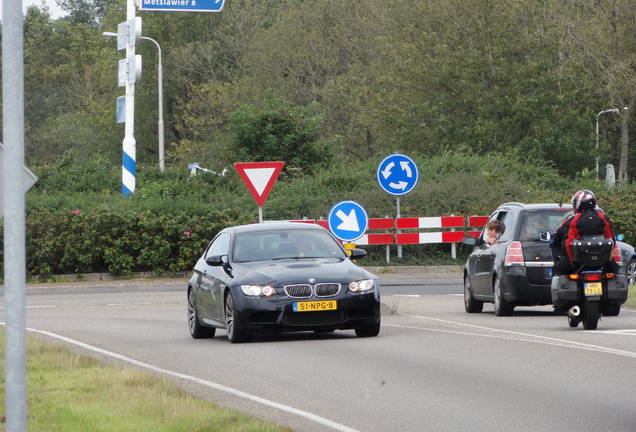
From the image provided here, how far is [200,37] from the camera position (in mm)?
69062

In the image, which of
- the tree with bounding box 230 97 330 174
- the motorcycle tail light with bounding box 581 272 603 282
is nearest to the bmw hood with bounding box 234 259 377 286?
the motorcycle tail light with bounding box 581 272 603 282

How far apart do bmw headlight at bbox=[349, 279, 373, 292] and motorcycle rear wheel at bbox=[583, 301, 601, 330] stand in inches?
109

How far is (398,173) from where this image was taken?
2856 cm

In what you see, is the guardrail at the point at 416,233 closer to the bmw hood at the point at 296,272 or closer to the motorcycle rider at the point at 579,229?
the motorcycle rider at the point at 579,229

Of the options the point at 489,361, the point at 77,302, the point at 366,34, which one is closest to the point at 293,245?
the point at 489,361

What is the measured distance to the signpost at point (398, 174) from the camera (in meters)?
28.5

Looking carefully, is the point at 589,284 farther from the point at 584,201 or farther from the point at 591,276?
the point at 584,201

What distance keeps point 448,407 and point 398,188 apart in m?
19.9

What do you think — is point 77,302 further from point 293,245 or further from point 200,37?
point 200,37

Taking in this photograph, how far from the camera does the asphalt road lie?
8516mm

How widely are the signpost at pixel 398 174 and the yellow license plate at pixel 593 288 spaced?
1375 cm

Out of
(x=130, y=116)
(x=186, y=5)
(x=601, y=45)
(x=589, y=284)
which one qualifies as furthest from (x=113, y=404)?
(x=601, y=45)

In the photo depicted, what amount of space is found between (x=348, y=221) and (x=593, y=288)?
699 centimetres

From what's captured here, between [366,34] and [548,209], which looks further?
[366,34]
